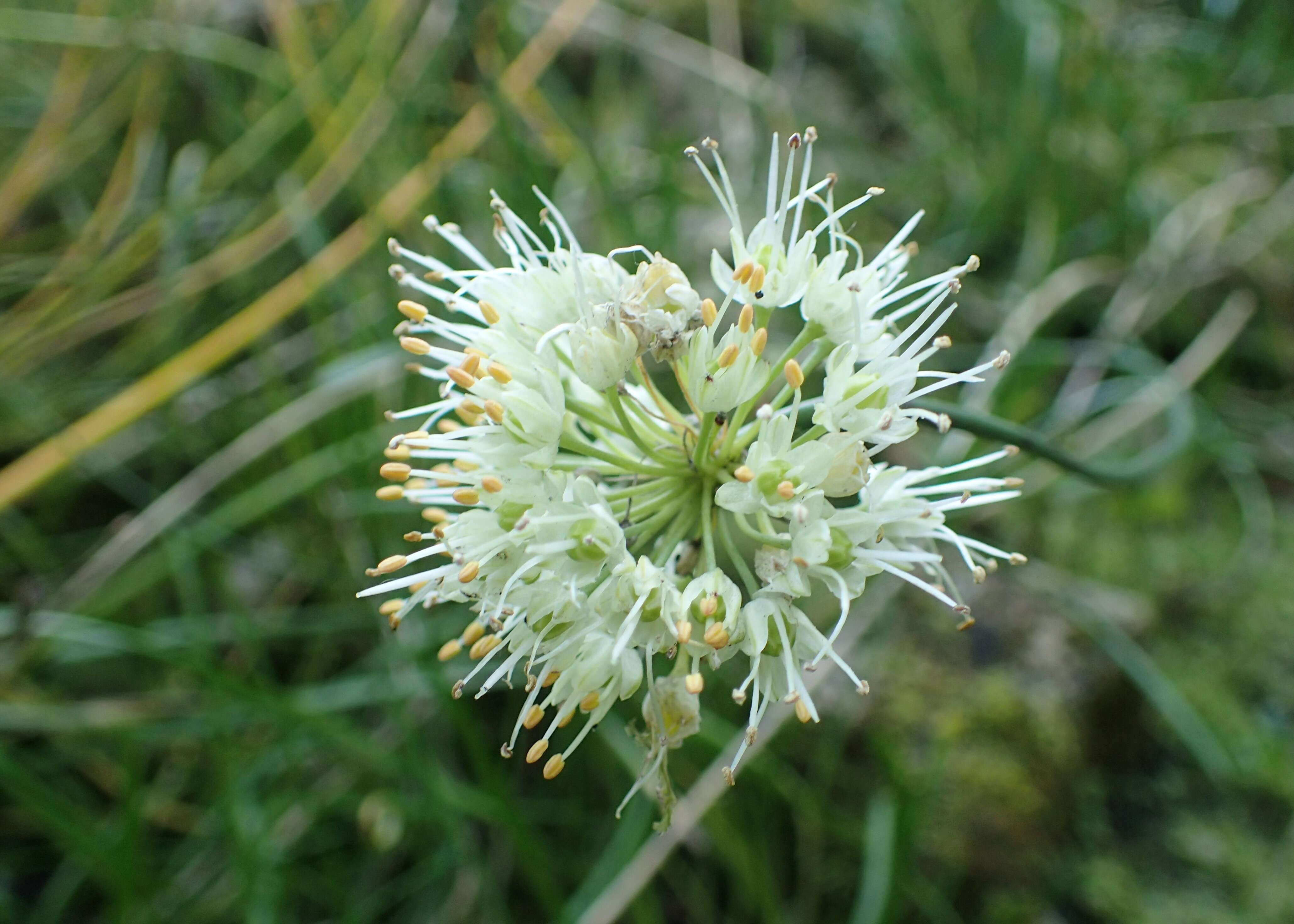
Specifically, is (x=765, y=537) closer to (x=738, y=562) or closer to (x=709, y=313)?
(x=738, y=562)

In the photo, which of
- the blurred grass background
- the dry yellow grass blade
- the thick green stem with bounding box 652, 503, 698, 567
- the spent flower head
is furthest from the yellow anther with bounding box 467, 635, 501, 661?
the dry yellow grass blade

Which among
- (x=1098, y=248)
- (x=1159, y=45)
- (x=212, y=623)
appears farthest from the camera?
(x=1159, y=45)

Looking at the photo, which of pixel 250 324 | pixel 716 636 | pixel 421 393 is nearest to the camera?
pixel 716 636

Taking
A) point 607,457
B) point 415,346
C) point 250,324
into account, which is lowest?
point 607,457

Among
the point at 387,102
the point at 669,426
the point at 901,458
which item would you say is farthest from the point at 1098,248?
the point at 387,102

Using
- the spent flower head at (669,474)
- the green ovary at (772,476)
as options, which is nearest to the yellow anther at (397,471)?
the spent flower head at (669,474)

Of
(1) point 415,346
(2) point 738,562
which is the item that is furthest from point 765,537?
(1) point 415,346

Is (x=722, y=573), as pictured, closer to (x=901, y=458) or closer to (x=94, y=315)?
(x=901, y=458)
